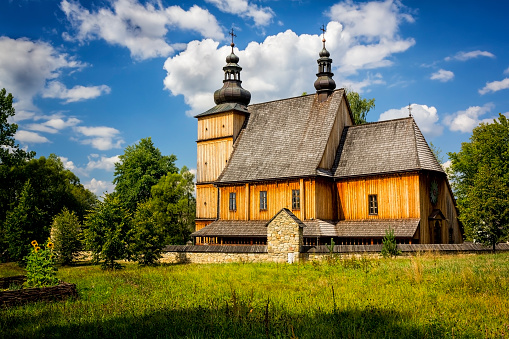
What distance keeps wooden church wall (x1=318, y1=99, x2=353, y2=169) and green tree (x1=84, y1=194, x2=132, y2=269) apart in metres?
12.5

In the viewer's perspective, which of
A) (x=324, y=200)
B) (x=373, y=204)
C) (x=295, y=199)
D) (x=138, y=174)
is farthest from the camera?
(x=138, y=174)

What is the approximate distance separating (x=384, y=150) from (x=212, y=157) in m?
13.4

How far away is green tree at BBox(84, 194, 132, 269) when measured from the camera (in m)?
24.9

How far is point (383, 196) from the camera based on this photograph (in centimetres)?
2781

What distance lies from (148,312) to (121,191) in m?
40.1

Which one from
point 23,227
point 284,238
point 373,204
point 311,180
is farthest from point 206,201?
point 284,238

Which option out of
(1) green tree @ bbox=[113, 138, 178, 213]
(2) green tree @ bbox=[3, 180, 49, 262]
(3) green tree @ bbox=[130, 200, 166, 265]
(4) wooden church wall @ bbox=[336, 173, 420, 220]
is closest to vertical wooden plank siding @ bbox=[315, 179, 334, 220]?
(4) wooden church wall @ bbox=[336, 173, 420, 220]

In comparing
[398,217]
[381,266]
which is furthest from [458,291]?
[398,217]

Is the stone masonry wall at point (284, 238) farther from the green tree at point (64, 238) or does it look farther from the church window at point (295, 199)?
the green tree at point (64, 238)

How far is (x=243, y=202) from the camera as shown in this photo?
32531mm

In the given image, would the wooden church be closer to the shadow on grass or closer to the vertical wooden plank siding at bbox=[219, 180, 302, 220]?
the vertical wooden plank siding at bbox=[219, 180, 302, 220]

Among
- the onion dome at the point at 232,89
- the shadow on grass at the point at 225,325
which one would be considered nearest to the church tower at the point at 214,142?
the onion dome at the point at 232,89

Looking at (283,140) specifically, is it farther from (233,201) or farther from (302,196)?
(233,201)

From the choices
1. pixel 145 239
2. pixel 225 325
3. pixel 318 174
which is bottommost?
pixel 225 325
